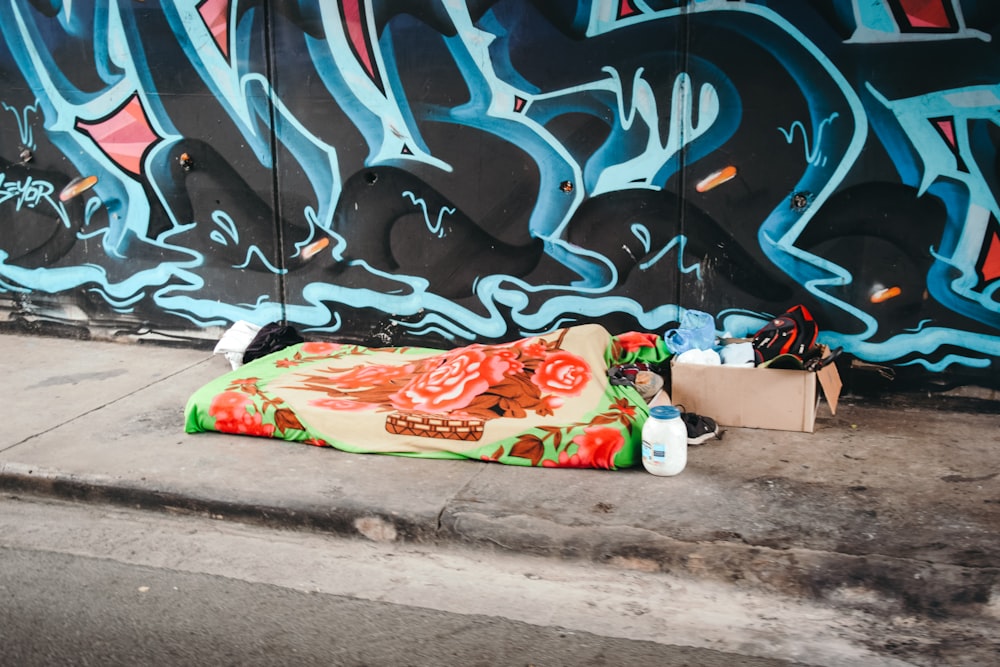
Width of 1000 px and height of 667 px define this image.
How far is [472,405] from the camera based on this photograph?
430 cm

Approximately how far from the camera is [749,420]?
4.48m

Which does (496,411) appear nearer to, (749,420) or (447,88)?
(749,420)

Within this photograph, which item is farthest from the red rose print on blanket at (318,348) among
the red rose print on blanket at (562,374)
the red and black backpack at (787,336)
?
the red and black backpack at (787,336)

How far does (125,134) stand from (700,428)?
433 cm

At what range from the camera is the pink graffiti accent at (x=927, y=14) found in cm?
438

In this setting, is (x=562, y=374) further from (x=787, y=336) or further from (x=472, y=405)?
(x=787, y=336)

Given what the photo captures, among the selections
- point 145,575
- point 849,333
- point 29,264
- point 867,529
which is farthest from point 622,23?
point 29,264

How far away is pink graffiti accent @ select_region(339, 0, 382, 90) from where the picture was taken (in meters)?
5.25

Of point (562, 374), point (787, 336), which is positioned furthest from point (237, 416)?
point (787, 336)

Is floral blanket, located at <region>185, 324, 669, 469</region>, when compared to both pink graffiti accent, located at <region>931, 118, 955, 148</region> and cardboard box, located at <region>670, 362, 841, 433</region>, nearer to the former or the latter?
cardboard box, located at <region>670, 362, 841, 433</region>

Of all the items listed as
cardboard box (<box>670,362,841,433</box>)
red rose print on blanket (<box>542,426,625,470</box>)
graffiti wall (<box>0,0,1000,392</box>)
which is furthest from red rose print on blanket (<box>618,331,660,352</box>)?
red rose print on blanket (<box>542,426,625,470</box>)

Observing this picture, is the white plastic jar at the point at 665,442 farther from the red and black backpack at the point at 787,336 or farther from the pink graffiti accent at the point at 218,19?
the pink graffiti accent at the point at 218,19

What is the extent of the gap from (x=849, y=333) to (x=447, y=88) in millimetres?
2722

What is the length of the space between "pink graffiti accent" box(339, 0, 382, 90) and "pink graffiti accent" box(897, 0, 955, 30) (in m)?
2.95
